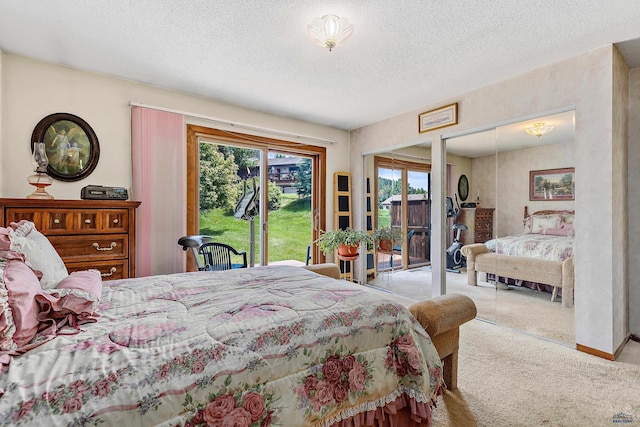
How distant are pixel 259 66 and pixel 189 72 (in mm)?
742

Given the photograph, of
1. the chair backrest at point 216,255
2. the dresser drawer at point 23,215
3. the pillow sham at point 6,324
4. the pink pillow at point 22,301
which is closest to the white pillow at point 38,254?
the pink pillow at point 22,301

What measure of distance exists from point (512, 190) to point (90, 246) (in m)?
4.10

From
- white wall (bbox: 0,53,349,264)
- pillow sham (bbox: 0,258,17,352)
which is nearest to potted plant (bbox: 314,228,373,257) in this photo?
white wall (bbox: 0,53,349,264)

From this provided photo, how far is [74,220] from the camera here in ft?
7.96

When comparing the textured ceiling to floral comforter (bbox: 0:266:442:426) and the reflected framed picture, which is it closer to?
the reflected framed picture

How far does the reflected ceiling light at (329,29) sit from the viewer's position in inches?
81.0

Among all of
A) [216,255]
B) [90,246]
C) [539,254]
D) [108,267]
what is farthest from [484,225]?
[90,246]

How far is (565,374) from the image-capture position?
2178mm

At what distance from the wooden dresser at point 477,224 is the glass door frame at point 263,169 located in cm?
215

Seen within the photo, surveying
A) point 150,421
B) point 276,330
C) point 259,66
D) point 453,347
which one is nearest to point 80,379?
point 150,421

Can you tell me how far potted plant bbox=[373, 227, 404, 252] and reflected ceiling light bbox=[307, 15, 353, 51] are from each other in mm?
2973

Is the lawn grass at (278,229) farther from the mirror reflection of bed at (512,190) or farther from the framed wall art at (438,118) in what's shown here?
the mirror reflection of bed at (512,190)

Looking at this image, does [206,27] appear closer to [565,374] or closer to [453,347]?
[453,347]

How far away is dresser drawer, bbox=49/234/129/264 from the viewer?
2355 millimetres
